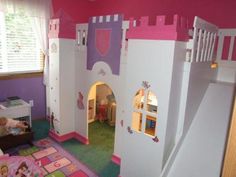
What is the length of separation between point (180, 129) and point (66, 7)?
3.52m

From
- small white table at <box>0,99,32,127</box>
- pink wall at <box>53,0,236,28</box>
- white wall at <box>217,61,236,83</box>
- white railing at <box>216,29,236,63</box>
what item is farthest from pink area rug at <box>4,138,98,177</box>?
pink wall at <box>53,0,236,28</box>

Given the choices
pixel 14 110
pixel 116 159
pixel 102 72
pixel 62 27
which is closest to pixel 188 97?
pixel 102 72

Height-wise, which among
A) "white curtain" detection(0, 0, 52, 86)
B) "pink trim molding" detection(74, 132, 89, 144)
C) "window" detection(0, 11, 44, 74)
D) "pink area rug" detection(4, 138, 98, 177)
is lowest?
"pink area rug" detection(4, 138, 98, 177)

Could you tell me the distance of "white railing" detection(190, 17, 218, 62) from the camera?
193 cm

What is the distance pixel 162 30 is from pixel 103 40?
115 centimetres

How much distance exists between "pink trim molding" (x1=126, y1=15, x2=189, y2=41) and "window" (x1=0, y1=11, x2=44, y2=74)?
2.49m

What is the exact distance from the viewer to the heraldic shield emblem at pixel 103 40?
8.96 feet

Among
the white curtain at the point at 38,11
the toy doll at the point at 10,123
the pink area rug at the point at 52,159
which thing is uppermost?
the white curtain at the point at 38,11

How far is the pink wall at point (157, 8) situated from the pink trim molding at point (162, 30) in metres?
1.38

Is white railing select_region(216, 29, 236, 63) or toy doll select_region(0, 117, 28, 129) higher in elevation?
white railing select_region(216, 29, 236, 63)

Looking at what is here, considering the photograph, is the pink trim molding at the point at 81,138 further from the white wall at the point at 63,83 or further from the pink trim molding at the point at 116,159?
the pink trim molding at the point at 116,159

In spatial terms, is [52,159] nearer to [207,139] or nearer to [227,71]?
[207,139]

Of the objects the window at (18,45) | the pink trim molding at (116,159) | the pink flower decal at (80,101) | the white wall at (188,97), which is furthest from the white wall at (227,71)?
the window at (18,45)

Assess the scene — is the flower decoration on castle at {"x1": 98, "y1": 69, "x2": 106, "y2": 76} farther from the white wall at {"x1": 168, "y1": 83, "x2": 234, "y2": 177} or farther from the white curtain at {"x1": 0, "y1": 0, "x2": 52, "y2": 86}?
the white curtain at {"x1": 0, "y1": 0, "x2": 52, "y2": 86}
